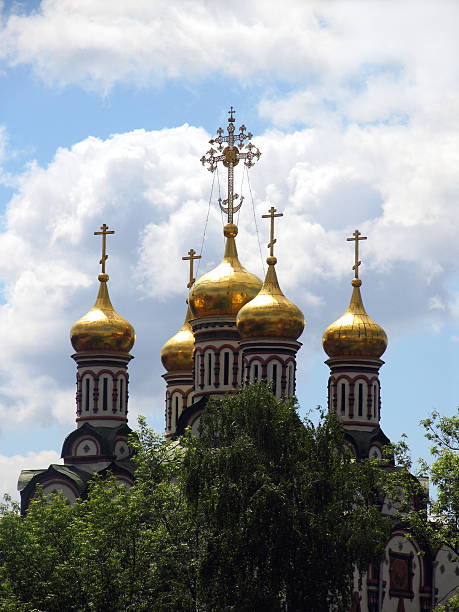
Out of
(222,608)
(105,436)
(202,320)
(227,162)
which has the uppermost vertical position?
(227,162)

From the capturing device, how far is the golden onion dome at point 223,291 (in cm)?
4078

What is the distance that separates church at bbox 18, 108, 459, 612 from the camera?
39.1m

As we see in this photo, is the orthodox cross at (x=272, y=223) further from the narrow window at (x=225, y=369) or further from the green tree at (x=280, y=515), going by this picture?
the green tree at (x=280, y=515)

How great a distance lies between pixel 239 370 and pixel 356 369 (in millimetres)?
4882

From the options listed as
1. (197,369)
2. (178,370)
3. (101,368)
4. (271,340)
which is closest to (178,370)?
(178,370)

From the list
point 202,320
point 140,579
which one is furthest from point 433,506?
point 202,320

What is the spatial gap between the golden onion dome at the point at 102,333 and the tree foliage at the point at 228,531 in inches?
589

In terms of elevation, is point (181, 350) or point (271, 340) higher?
point (181, 350)

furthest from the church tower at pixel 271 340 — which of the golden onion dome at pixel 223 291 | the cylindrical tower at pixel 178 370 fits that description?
the cylindrical tower at pixel 178 370

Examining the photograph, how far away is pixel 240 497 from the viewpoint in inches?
1022

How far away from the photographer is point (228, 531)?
83.8 feet

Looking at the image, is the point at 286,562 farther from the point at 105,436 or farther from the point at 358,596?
the point at 105,436

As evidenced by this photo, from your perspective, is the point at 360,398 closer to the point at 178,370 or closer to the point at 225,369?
the point at 225,369

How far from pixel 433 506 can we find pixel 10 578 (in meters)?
8.91
